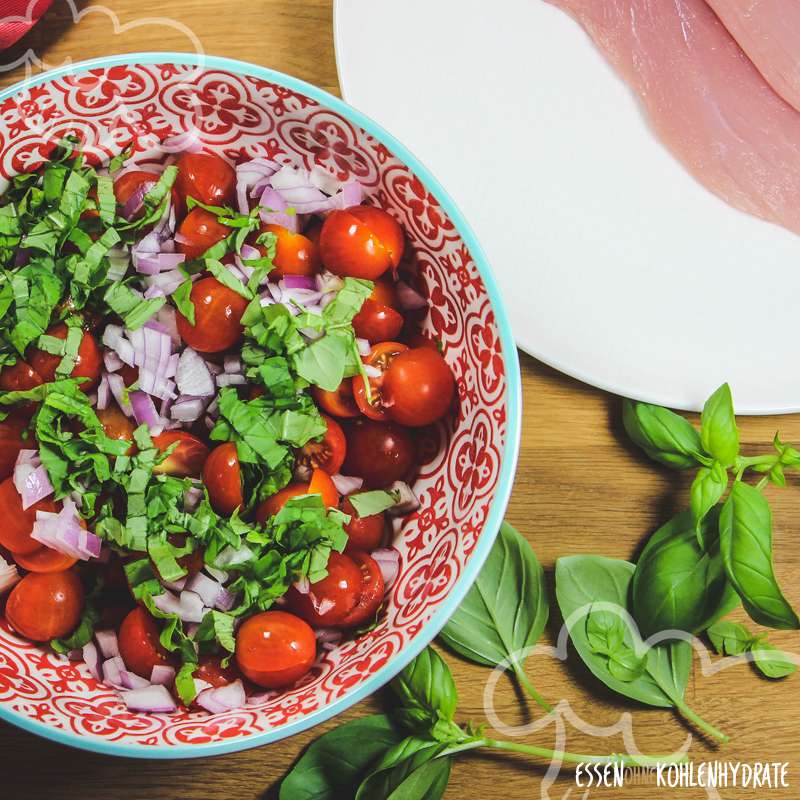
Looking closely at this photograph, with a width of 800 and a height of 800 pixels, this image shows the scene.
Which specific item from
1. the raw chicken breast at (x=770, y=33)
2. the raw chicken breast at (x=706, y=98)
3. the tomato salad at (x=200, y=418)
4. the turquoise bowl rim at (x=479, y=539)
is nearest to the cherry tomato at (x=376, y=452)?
the tomato salad at (x=200, y=418)

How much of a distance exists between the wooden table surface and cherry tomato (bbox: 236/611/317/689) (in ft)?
0.68

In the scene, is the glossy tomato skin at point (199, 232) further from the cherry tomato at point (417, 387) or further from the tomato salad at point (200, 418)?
the cherry tomato at point (417, 387)

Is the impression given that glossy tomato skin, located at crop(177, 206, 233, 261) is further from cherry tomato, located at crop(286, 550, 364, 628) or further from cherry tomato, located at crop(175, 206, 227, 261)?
cherry tomato, located at crop(286, 550, 364, 628)

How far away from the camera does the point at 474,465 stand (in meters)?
0.84

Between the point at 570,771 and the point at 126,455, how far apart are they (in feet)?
2.02

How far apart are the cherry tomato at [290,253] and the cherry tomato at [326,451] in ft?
0.51

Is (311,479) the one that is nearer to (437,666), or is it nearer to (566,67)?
(437,666)

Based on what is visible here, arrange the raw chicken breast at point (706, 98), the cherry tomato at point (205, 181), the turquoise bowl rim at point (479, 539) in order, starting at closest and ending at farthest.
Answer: the turquoise bowl rim at point (479, 539), the cherry tomato at point (205, 181), the raw chicken breast at point (706, 98)

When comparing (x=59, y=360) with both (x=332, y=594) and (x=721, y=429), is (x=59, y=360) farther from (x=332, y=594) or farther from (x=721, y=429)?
(x=721, y=429)

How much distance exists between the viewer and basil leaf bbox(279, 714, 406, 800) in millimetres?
945

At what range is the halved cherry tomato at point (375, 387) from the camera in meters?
0.83

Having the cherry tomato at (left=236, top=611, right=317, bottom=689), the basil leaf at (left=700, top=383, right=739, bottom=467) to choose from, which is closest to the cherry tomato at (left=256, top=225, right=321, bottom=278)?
the cherry tomato at (left=236, top=611, right=317, bottom=689)

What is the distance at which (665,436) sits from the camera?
38.3 inches

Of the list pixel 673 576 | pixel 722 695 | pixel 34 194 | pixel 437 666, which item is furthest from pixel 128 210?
pixel 722 695
